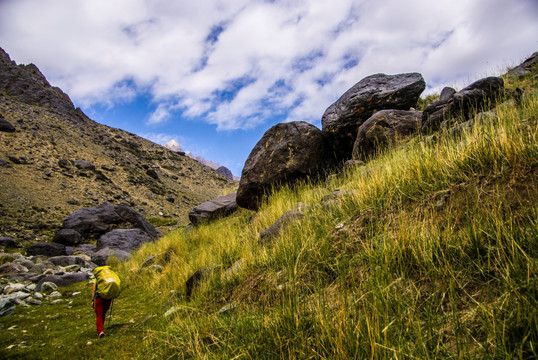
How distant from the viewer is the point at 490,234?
2.15m

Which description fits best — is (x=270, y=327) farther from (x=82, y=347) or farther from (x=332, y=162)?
(x=332, y=162)

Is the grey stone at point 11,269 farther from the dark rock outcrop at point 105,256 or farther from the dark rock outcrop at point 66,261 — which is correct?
the dark rock outcrop at point 105,256

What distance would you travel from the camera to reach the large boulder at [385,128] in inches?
313

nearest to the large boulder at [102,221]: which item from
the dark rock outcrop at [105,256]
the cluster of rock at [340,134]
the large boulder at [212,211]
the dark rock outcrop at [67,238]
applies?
the dark rock outcrop at [67,238]

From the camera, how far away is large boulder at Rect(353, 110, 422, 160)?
26.0 feet

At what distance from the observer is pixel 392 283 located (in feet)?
6.57

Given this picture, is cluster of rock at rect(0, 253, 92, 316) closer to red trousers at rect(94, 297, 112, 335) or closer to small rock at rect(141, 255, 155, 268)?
small rock at rect(141, 255, 155, 268)

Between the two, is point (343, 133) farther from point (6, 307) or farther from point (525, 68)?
point (6, 307)

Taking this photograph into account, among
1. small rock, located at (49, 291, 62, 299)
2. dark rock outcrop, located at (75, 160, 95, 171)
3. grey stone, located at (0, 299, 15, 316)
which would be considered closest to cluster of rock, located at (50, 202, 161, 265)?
small rock, located at (49, 291, 62, 299)

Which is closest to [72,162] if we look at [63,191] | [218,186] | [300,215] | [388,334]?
[63,191]

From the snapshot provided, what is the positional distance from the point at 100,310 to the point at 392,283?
17.2 feet

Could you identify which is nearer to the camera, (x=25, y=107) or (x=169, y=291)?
(x=169, y=291)

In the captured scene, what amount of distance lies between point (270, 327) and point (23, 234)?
897 inches

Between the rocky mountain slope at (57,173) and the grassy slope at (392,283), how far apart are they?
536 inches
